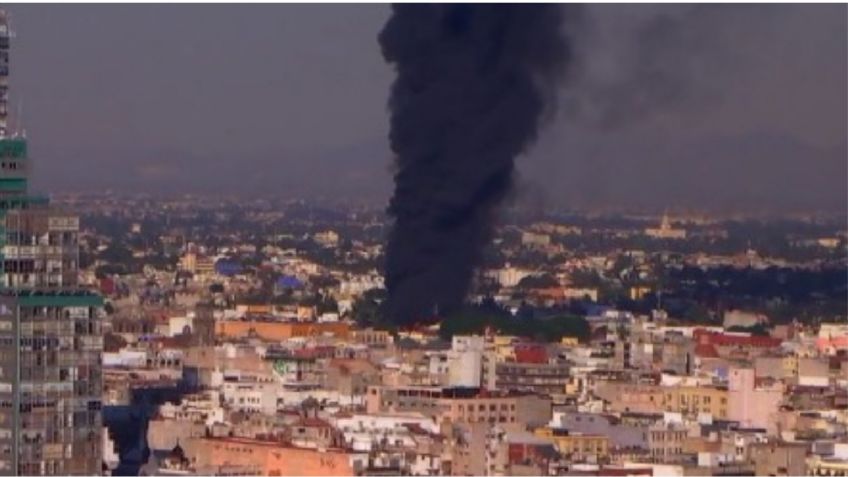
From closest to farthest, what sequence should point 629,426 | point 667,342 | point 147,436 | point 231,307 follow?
point 147,436
point 629,426
point 667,342
point 231,307

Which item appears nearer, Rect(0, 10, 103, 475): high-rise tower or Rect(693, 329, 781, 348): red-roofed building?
Rect(0, 10, 103, 475): high-rise tower

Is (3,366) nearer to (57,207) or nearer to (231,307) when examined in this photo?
(57,207)

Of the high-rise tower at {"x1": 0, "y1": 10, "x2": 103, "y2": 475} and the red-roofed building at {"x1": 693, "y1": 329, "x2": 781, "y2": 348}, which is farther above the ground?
the red-roofed building at {"x1": 693, "y1": 329, "x2": 781, "y2": 348}

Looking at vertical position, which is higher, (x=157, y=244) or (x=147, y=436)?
(x=157, y=244)

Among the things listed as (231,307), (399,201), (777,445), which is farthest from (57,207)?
(231,307)

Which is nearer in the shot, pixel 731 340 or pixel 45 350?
pixel 45 350

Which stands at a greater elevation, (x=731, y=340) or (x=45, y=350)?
(x=731, y=340)

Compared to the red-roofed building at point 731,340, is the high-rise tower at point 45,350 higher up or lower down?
lower down

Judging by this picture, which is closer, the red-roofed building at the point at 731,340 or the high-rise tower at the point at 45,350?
the high-rise tower at the point at 45,350
